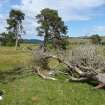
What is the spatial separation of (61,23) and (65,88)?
180 feet

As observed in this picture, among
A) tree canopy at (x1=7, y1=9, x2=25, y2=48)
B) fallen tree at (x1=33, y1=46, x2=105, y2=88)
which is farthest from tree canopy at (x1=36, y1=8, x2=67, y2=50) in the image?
fallen tree at (x1=33, y1=46, x2=105, y2=88)


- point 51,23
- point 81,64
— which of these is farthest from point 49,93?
point 51,23

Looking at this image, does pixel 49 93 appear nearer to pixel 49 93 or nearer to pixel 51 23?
pixel 49 93

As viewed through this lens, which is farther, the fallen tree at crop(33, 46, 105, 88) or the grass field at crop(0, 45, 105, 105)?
the fallen tree at crop(33, 46, 105, 88)

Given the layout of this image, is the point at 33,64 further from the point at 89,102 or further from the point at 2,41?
the point at 2,41

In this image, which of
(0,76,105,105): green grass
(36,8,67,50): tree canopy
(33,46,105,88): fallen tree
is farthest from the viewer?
(36,8,67,50): tree canopy

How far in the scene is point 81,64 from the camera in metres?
24.5

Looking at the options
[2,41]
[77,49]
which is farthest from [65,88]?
[2,41]

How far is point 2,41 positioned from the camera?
9125 cm

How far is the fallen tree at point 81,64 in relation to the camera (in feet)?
69.8

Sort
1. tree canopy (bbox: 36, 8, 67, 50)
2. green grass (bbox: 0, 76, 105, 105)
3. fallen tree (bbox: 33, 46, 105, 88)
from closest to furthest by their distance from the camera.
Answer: green grass (bbox: 0, 76, 105, 105)
fallen tree (bbox: 33, 46, 105, 88)
tree canopy (bbox: 36, 8, 67, 50)

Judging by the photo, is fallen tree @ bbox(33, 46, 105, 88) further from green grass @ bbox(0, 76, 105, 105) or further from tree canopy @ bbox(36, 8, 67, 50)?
tree canopy @ bbox(36, 8, 67, 50)

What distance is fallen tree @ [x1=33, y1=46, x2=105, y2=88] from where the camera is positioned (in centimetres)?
2127

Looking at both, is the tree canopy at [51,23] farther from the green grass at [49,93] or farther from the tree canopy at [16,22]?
the green grass at [49,93]
